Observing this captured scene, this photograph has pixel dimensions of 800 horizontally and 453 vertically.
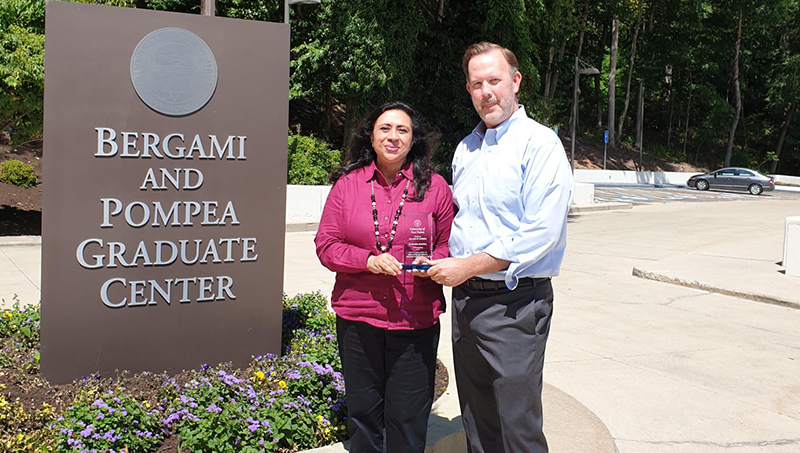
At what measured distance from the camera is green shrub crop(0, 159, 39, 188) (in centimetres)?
1697

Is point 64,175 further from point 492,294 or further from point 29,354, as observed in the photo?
point 492,294

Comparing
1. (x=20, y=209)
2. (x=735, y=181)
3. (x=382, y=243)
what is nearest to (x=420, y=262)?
(x=382, y=243)

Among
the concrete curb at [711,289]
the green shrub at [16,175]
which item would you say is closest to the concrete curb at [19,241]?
the green shrub at [16,175]

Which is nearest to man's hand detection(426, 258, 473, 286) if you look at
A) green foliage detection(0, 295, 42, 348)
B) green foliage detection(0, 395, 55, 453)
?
green foliage detection(0, 395, 55, 453)

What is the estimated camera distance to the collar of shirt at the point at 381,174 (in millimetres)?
2924

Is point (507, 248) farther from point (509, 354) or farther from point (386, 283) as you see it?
point (386, 283)

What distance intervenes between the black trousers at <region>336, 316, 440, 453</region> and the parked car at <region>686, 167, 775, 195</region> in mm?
36456

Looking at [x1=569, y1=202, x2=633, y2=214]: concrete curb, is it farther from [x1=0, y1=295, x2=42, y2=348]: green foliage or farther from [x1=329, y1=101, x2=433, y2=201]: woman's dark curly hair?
[x1=329, y1=101, x2=433, y2=201]: woman's dark curly hair

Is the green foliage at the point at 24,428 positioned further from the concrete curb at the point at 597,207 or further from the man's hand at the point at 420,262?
the concrete curb at the point at 597,207

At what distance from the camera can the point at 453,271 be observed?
→ 101 inches

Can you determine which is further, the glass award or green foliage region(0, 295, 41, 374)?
green foliage region(0, 295, 41, 374)

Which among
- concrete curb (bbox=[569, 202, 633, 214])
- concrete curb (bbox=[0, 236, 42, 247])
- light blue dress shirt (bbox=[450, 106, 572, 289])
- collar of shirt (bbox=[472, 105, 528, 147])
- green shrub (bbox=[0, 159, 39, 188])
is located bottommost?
concrete curb (bbox=[0, 236, 42, 247])

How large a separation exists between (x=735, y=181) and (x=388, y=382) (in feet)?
123

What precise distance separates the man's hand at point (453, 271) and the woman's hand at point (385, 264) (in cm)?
14
